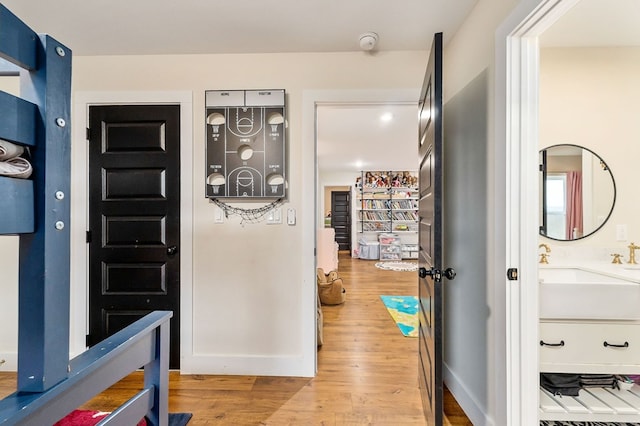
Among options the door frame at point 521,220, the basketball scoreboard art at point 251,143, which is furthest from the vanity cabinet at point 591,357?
the basketball scoreboard art at point 251,143

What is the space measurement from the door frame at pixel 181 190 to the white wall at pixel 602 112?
2.49m

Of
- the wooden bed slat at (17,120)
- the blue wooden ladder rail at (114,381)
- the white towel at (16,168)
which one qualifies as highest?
the wooden bed slat at (17,120)


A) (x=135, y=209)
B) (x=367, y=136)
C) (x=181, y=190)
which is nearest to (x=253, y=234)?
(x=181, y=190)

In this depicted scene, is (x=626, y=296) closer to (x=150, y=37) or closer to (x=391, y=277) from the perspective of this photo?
(x=150, y=37)

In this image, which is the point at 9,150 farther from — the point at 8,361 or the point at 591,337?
the point at 8,361

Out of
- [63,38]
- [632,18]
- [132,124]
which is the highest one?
[63,38]

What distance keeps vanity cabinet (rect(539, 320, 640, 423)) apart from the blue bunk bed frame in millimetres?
1877

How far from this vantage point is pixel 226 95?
2043 mm

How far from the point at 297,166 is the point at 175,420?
5.20 ft

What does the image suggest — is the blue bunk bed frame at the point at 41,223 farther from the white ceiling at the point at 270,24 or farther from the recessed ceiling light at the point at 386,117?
the recessed ceiling light at the point at 386,117

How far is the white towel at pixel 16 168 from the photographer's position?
19.1 inches

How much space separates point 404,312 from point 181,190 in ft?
9.06

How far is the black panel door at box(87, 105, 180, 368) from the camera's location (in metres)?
2.10

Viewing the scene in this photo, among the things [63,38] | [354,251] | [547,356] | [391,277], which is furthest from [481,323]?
[354,251]
